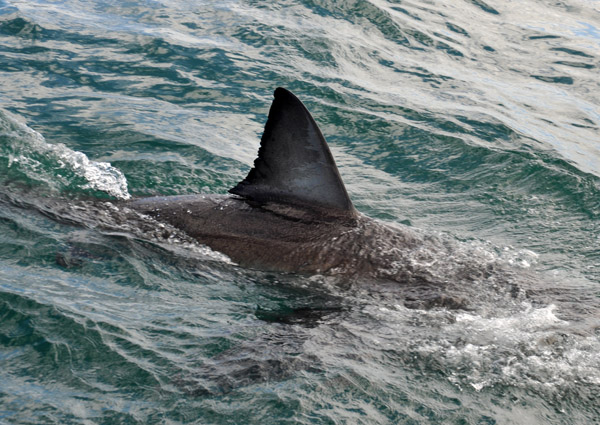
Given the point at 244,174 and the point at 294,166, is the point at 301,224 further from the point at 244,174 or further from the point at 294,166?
the point at 244,174

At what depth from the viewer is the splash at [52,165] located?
7.06 metres

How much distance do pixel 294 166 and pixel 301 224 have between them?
47cm

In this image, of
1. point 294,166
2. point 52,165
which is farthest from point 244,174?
point 294,166

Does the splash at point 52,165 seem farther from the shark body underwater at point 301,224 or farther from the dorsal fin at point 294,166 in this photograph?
the dorsal fin at point 294,166

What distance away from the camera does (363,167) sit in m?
8.99

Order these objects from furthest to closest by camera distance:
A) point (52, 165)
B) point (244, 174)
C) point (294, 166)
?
1. point (244, 174)
2. point (52, 165)
3. point (294, 166)

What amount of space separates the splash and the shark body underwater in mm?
1257

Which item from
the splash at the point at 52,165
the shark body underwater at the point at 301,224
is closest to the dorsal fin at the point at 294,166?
the shark body underwater at the point at 301,224

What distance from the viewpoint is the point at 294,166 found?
5918 mm

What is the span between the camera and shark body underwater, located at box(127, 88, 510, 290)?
226 inches

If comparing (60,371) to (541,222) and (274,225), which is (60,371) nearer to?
(274,225)

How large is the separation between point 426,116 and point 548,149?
173 cm

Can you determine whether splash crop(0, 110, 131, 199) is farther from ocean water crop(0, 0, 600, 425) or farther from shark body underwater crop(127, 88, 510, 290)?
shark body underwater crop(127, 88, 510, 290)

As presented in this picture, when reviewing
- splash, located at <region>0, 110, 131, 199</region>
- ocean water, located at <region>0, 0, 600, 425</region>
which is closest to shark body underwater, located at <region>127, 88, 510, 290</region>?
ocean water, located at <region>0, 0, 600, 425</region>
